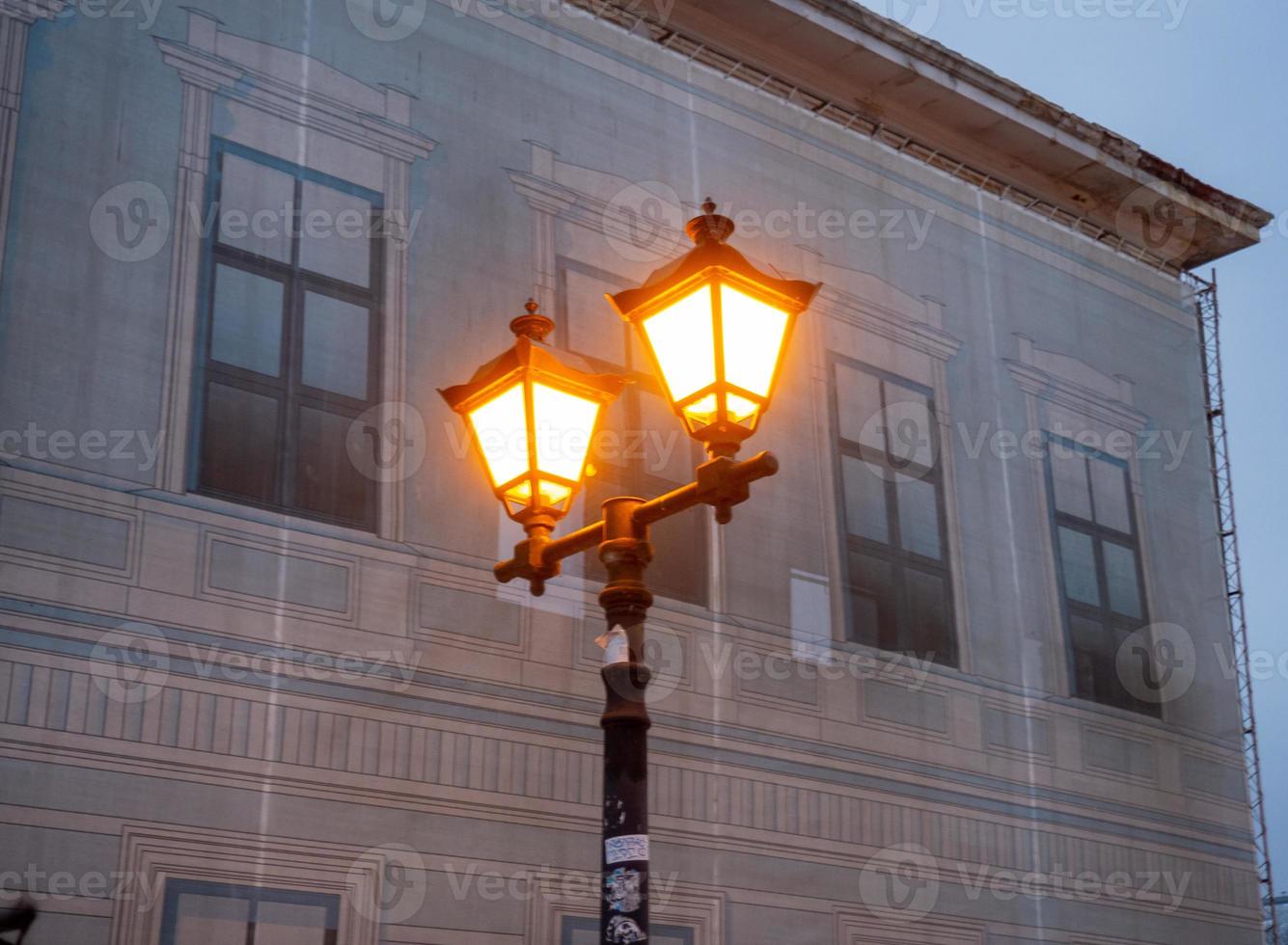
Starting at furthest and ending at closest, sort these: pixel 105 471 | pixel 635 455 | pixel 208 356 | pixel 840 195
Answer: pixel 840 195 → pixel 635 455 → pixel 208 356 → pixel 105 471

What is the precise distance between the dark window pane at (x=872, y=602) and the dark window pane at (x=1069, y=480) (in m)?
2.15

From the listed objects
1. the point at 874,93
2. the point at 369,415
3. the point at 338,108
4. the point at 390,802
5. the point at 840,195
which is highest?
the point at 874,93

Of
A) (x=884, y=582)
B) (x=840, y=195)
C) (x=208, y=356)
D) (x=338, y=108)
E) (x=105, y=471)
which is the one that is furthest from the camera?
(x=840, y=195)

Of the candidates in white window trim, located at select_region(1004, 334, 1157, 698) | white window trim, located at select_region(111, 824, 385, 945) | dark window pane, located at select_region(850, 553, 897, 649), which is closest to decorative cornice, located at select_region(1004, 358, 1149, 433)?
white window trim, located at select_region(1004, 334, 1157, 698)

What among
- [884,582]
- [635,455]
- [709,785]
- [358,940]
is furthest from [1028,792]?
[358,940]

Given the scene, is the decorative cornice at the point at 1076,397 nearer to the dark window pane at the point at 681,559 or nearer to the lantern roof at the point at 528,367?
the dark window pane at the point at 681,559

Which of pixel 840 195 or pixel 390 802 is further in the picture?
pixel 840 195

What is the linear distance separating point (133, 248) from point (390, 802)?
2928 mm

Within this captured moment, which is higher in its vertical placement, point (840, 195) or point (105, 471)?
point (840, 195)

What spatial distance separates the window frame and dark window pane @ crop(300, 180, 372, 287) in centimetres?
338

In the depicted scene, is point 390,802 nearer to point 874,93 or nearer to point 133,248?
Result: point 133,248

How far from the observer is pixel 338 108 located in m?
8.98

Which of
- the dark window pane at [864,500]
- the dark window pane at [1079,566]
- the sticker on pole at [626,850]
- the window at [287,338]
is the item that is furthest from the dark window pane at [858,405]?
A: the sticker on pole at [626,850]

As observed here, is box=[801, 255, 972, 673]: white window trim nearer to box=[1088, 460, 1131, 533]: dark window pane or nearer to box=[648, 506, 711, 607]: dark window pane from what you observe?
box=[648, 506, 711, 607]: dark window pane
